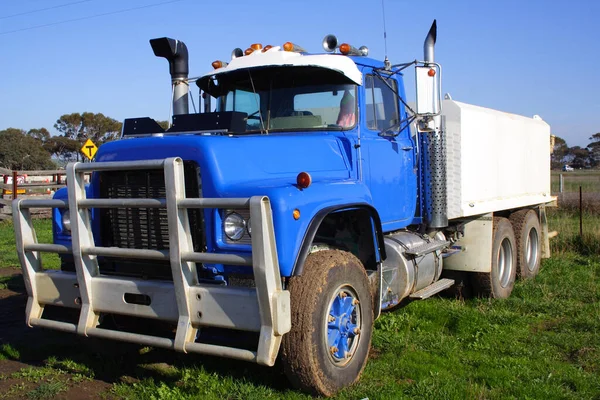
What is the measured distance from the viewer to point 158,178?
4473 millimetres

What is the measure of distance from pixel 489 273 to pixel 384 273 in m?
2.33

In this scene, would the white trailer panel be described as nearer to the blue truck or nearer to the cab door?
the blue truck

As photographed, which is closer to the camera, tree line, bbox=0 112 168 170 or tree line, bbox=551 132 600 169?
tree line, bbox=0 112 168 170

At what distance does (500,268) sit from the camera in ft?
27.1

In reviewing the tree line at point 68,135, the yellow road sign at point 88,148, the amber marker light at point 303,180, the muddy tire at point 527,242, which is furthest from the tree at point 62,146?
the amber marker light at point 303,180

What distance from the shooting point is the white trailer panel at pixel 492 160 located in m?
6.93

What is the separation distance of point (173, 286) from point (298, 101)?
234 cm

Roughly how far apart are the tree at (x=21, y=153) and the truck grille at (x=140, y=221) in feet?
150

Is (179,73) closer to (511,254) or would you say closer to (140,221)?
(140,221)

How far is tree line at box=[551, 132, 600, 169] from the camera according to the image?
2946 inches

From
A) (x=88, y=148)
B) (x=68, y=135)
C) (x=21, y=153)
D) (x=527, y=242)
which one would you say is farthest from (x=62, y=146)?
(x=527, y=242)

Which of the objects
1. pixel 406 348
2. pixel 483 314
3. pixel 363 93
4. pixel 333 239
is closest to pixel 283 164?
pixel 333 239

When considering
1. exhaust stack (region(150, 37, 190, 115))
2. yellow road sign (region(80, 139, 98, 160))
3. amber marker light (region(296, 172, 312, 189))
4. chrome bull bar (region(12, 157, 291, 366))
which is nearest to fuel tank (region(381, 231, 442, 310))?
amber marker light (region(296, 172, 312, 189))

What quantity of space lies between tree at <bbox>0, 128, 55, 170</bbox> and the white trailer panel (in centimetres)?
4419
